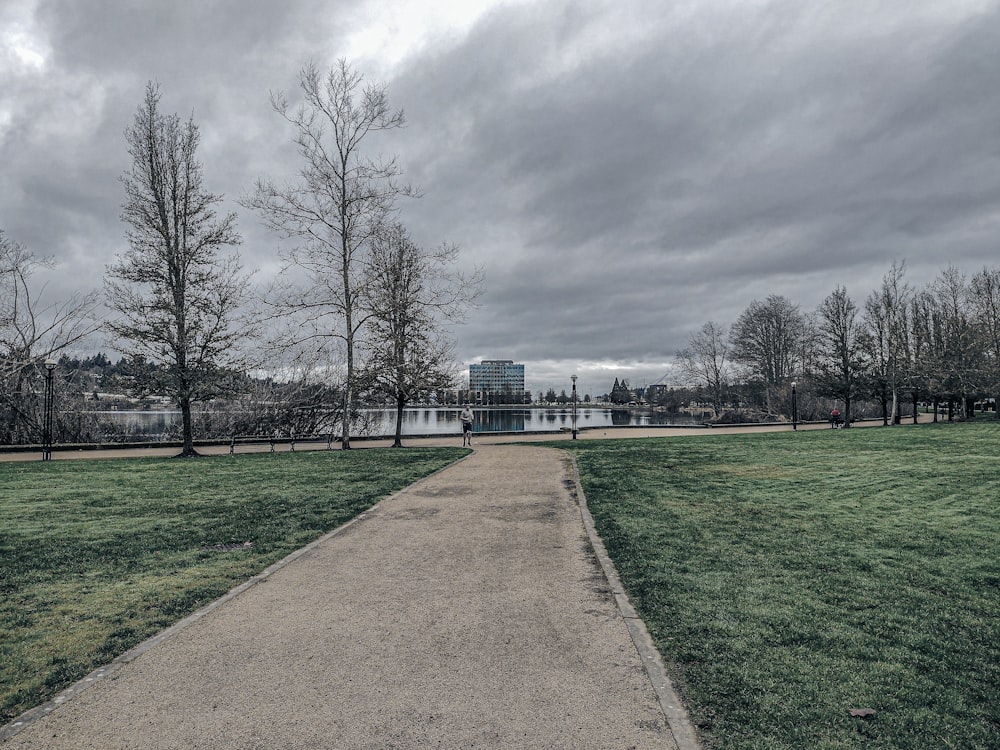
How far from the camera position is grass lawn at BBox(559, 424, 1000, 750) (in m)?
2.92

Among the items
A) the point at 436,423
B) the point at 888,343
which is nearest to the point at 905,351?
the point at 888,343

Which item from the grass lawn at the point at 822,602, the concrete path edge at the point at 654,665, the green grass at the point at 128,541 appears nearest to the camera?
the concrete path edge at the point at 654,665

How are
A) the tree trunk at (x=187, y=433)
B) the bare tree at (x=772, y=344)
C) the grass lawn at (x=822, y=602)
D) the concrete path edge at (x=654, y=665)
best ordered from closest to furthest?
the concrete path edge at (x=654, y=665)
the grass lawn at (x=822, y=602)
the tree trunk at (x=187, y=433)
the bare tree at (x=772, y=344)

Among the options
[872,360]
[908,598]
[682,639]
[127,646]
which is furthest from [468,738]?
[872,360]

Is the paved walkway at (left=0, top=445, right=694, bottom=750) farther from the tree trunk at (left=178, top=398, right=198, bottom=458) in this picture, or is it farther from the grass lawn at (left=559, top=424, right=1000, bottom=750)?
the tree trunk at (left=178, top=398, right=198, bottom=458)

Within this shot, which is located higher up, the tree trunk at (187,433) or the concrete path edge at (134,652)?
the tree trunk at (187,433)

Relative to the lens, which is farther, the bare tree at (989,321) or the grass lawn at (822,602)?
the bare tree at (989,321)

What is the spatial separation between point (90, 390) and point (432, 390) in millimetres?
18999

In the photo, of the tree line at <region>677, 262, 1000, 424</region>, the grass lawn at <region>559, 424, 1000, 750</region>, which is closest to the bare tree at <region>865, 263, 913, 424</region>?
the tree line at <region>677, 262, 1000, 424</region>

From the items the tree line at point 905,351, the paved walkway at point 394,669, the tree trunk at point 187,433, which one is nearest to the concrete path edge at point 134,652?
the paved walkway at point 394,669

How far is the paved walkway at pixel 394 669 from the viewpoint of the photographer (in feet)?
9.30

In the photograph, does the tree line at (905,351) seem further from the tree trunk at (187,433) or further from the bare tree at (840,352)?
the tree trunk at (187,433)

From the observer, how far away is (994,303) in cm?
3847

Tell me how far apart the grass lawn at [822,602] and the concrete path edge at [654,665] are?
0.23 feet
